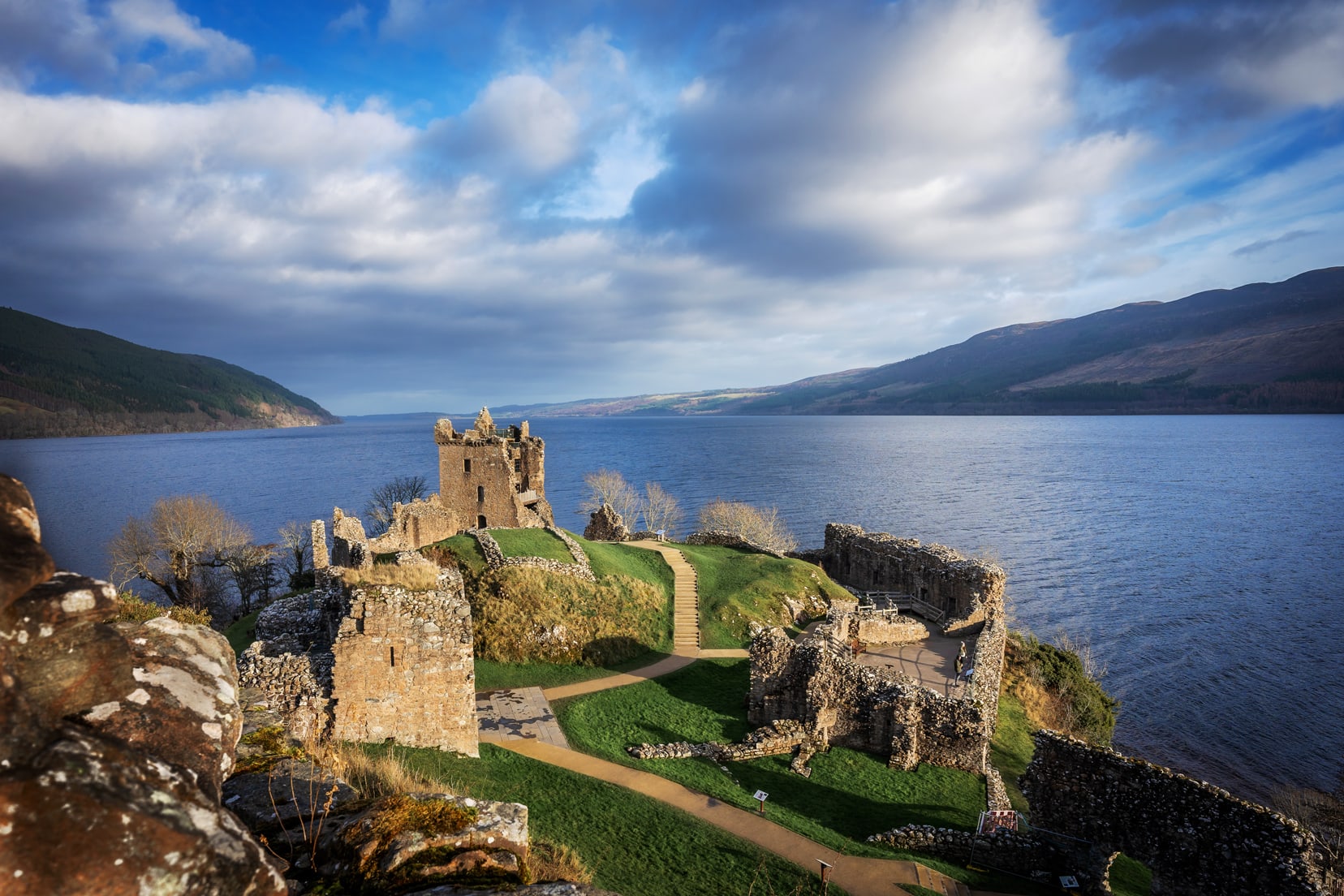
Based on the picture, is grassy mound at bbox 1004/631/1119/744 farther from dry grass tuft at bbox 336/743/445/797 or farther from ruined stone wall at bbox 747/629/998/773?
dry grass tuft at bbox 336/743/445/797

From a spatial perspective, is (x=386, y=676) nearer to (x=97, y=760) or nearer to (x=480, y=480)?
(x=97, y=760)

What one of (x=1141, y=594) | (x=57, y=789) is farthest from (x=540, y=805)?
(x=1141, y=594)

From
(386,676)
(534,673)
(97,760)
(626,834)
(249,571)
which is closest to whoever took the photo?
(97,760)

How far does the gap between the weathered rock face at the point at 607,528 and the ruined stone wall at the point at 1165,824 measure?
115ft

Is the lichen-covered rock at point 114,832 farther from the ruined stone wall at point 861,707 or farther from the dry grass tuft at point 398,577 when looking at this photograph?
the ruined stone wall at point 861,707

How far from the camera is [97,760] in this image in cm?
277

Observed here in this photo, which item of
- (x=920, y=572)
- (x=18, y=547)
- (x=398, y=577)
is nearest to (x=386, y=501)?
(x=920, y=572)

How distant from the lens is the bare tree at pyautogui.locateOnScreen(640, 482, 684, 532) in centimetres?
7556

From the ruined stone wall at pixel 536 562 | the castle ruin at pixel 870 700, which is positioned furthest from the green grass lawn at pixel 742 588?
the ruined stone wall at pixel 536 562

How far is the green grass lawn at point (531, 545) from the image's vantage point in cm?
3288

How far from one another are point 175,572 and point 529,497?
26.1m

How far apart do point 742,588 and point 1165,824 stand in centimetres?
2216

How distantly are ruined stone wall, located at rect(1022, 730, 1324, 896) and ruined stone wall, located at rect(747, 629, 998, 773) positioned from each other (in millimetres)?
3130

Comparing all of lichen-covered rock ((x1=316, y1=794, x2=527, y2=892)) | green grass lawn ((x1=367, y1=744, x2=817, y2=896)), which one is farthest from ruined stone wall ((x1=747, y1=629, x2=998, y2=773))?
lichen-covered rock ((x1=316, y1=794, x2=527, y2=892))
